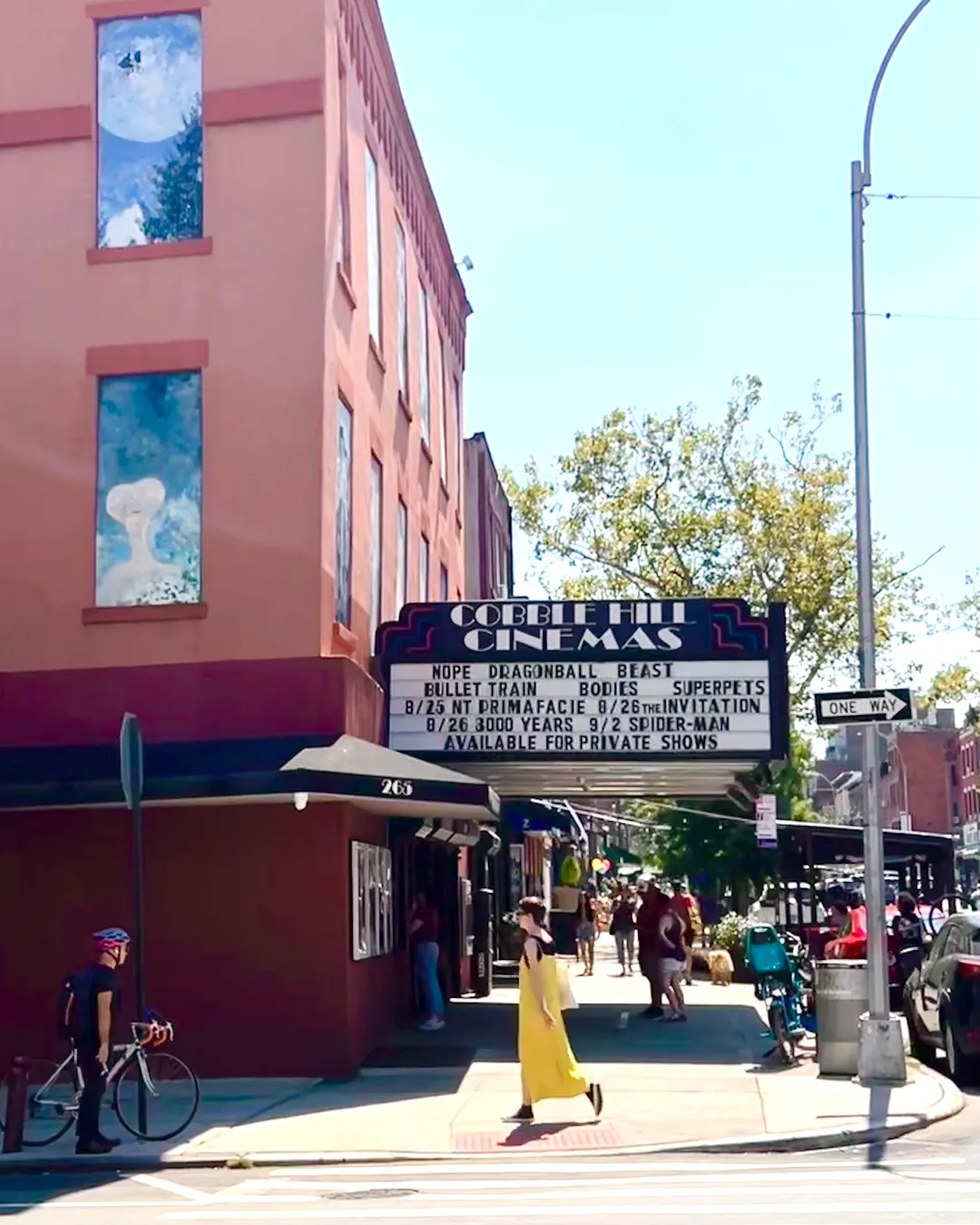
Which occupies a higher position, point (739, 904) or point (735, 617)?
point (735, 617)

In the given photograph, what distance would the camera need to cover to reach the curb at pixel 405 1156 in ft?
38.6

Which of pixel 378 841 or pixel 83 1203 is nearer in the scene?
pixel 83 1203

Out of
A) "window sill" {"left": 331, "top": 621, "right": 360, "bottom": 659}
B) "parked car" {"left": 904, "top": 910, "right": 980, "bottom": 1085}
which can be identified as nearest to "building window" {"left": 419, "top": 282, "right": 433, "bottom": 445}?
"window sill" {"left": 331, "top": 621, "right": 360, "bottom": 659}

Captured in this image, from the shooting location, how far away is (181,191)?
17609mm

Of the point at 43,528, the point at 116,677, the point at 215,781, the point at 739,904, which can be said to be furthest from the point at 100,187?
the point at 739,904

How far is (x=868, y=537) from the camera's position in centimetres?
1530

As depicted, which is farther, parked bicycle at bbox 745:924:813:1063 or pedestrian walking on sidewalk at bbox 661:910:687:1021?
pedestrian walking on sidewalk at bbox 661:910:687:1021

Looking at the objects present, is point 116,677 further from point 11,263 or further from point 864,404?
point 864,404

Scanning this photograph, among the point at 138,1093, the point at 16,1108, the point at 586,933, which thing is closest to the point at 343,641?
the point at 138,1093

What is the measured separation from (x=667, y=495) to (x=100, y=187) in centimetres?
2677

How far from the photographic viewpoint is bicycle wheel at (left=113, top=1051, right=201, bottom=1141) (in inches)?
499

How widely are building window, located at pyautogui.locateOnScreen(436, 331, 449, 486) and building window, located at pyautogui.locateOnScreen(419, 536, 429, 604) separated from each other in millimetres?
1917

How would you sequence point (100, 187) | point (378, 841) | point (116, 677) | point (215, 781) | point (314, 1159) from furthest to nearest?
point (378, 841) → point (100, 187) → point (116, 677) → point (215, 781) → point (314, 1159)

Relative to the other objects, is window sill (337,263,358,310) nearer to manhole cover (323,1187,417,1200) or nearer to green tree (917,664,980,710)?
manhole cover (323,1187,417,1200)
